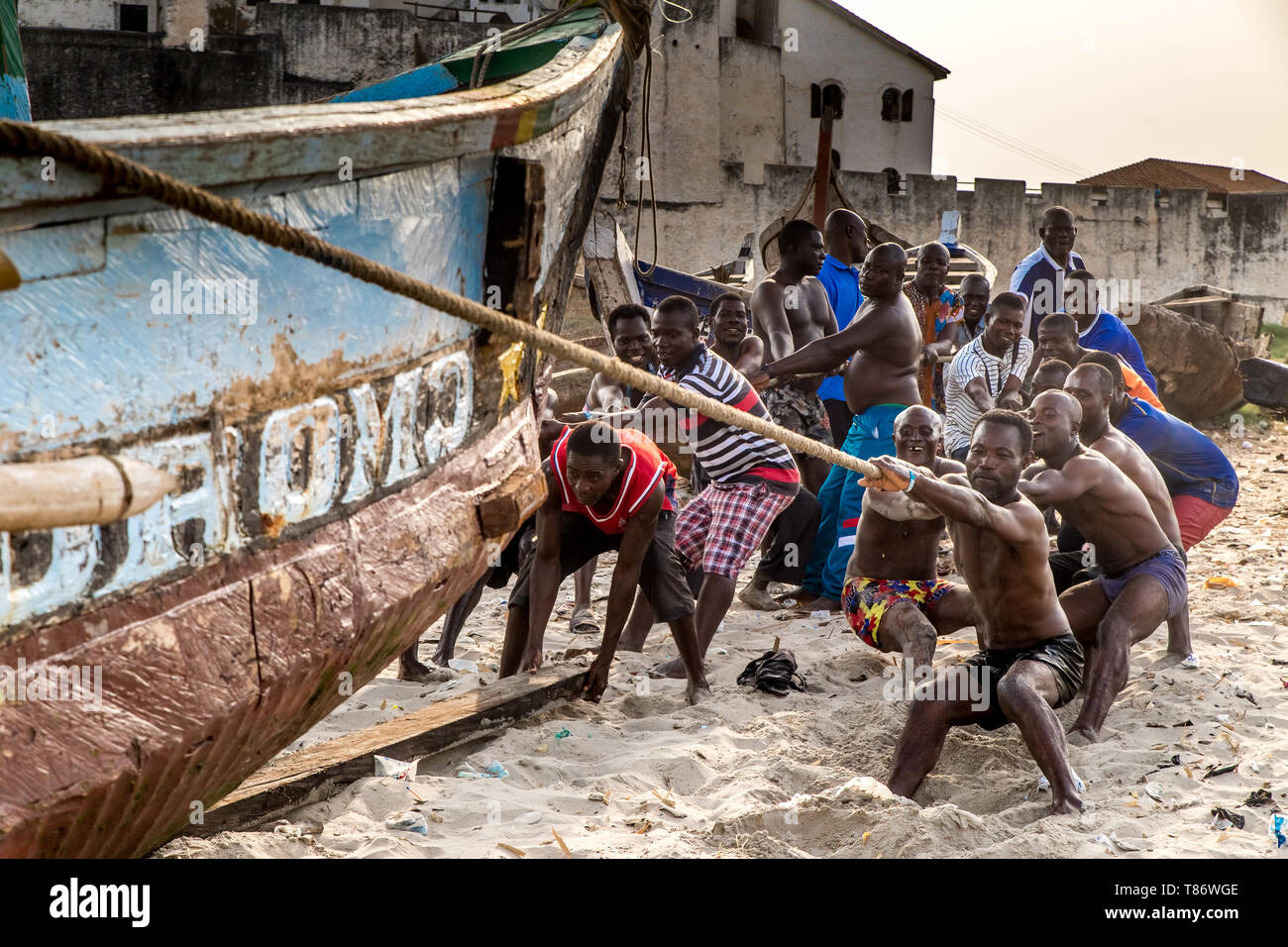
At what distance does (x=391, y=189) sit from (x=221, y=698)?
1.09 m

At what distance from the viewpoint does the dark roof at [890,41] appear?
31047 mm

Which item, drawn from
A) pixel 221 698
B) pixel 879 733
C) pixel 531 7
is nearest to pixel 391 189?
pixel 221 698

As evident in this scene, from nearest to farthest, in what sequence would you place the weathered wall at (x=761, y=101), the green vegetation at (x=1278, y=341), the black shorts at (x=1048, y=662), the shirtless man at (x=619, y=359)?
the black shorts at (x=1048, y=662), the shirtless man at (x=619, y=359), the green vegetation at (x=1278, y=341), the weathered wall at (x=761, y=101)

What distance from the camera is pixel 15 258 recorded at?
1.96 m

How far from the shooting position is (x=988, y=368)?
7.33 meters

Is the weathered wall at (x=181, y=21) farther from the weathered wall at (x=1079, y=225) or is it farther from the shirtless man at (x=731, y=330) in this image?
the shirtless man at (x=731, y=330)

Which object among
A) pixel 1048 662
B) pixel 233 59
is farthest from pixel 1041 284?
pixel 233 59

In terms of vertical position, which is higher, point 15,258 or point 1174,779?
point 15,258

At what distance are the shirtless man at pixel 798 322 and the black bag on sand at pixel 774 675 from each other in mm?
2076

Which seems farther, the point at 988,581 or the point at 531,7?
the point at 531,7

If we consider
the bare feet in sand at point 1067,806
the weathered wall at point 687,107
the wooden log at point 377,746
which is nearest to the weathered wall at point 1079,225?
the weathered wall at point 687,107

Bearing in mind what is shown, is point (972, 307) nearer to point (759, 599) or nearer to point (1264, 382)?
point (759, 599)

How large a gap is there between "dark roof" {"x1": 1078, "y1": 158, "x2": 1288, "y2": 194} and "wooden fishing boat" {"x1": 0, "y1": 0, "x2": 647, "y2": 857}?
124 ft
